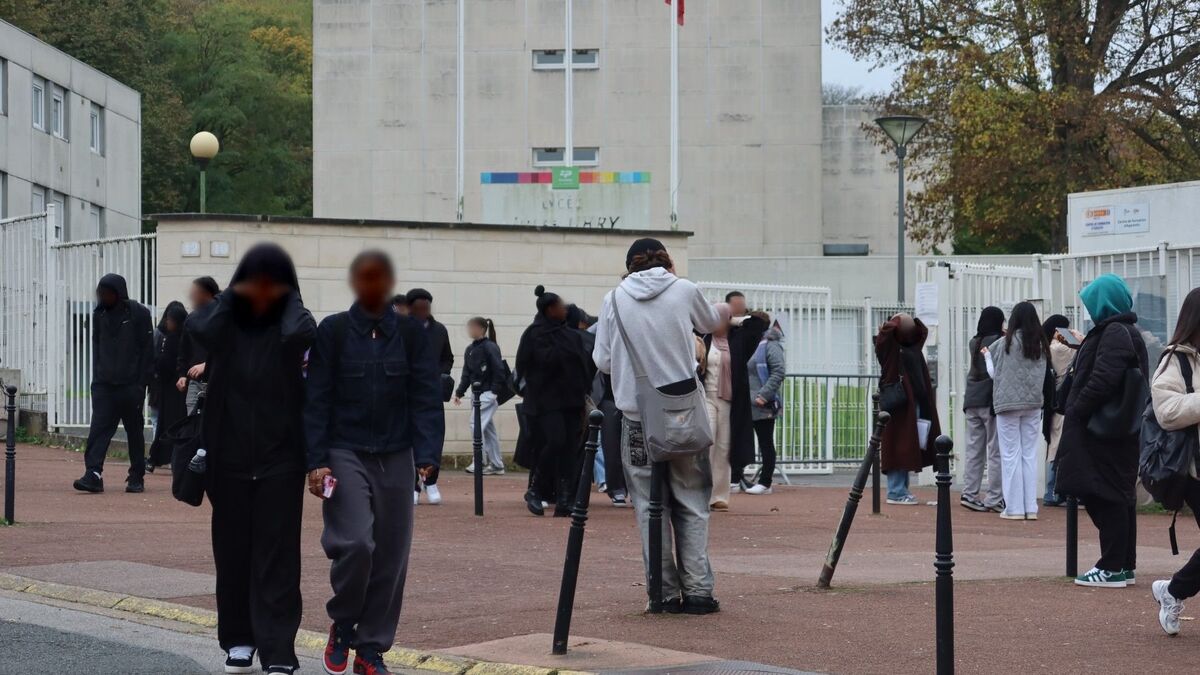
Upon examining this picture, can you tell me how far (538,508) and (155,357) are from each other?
4.51 metres

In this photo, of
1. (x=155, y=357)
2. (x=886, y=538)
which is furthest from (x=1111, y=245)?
(x=155, y=357)

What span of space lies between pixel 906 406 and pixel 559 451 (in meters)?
3.77

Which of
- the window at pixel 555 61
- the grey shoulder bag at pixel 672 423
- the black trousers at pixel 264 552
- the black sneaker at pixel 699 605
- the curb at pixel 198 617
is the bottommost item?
the curb at pixel 198 617

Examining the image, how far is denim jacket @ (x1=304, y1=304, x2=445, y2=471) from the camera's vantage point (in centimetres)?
707

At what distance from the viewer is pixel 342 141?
48656 millimetres

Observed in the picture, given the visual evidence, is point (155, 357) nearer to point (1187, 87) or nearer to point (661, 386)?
point (661, 386)

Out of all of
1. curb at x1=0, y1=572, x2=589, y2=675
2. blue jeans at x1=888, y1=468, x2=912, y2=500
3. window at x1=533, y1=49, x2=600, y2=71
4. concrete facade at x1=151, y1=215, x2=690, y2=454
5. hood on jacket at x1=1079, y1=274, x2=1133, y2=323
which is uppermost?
window at x1=533, y1=49, x2=600, y2=71

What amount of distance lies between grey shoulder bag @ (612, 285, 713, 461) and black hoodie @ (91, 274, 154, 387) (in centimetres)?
863

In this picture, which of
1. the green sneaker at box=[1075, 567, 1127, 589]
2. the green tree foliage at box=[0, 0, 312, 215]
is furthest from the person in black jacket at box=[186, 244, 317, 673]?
the green tree foliage at box=[0, 0, 312, 215]

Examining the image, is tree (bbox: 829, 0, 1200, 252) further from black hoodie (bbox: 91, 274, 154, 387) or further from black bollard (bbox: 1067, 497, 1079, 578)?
black bollard (bbox: 1067, 497, 1079, 578)

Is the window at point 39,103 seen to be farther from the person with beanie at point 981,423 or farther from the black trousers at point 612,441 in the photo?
the person with beanie at point 981,423

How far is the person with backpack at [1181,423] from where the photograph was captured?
843 centimetres

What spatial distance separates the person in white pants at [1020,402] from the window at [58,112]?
3863cm

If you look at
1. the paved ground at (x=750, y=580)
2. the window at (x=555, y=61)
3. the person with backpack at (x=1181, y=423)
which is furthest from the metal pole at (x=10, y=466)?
the window at (x=555, y=61)
